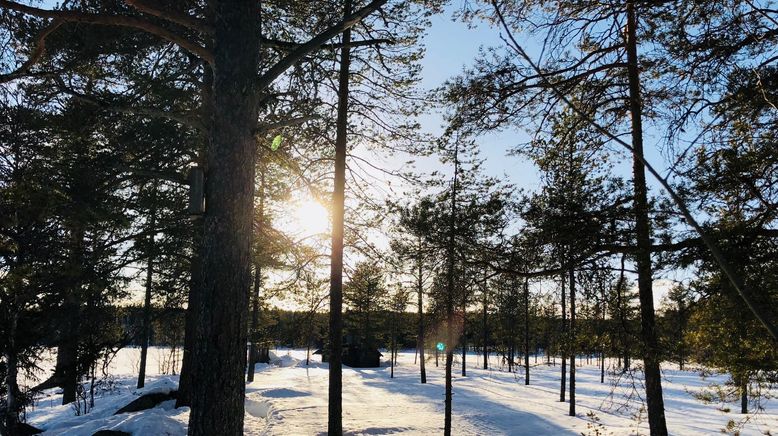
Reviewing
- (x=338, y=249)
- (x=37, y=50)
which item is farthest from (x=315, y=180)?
(x=37, y=50)

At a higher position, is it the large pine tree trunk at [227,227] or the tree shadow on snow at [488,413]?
the large pine tree trunk at [227,227]

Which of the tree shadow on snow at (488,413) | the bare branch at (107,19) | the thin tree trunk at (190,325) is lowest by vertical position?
the tree shadow on snow at (488,413)

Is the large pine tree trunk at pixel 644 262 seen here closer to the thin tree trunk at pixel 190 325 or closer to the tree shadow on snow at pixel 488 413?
the tree shadow on snow at pixel 488 413

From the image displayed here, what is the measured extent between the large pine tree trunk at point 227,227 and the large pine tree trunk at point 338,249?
568cm

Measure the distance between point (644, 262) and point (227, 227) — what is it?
496 cm

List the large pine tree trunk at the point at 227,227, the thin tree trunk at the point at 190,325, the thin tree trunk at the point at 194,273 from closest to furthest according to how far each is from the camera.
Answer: the large pine tree trunk at the point at 227,227 < the thin tree trunk at the point at 194,273 < the thin tree trunk at the point at 190,325

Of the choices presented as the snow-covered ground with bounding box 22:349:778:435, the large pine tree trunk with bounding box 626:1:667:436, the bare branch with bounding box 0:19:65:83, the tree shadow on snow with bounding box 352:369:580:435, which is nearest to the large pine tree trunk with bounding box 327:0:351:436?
the snow-covered ground with bounding box 22:349:778:435

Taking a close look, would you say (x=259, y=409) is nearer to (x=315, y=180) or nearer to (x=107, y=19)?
(x=315, y=180)

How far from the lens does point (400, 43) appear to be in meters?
9.38

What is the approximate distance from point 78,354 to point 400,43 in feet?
28.0

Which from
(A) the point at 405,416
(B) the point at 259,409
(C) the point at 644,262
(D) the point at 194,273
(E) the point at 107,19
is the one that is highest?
(E) the point at 107,19

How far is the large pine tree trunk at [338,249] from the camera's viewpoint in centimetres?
928

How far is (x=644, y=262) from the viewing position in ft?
18.2

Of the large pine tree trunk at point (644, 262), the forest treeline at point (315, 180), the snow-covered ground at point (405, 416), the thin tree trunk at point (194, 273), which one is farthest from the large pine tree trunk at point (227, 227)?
the snow-covered ground at point (405, 416)
